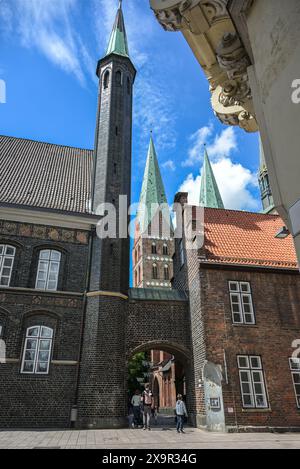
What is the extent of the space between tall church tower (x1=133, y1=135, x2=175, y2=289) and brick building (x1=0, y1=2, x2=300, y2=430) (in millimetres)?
42346

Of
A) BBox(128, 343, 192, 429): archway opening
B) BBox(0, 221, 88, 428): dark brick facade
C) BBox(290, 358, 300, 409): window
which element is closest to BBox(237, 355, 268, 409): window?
BBox(290, 358, 300, 409): window

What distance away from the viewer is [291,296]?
16.9 meters

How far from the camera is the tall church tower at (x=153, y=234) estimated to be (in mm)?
62750

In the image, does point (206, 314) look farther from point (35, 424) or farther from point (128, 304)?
point (35, 424)

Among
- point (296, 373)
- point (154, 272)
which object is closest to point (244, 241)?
point (296, 373)

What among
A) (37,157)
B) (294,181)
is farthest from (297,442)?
(37,157)

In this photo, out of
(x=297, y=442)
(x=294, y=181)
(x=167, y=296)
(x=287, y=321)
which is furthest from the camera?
(x=167, y=296)

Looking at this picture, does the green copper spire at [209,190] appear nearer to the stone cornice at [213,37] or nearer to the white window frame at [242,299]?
the white window frame at [242,299]

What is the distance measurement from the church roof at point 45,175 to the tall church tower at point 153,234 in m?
37.9

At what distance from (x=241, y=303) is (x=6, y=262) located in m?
10.9

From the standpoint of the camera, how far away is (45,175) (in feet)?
71.8

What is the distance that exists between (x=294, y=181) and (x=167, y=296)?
15871mm

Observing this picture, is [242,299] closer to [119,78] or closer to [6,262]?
[6,262]
